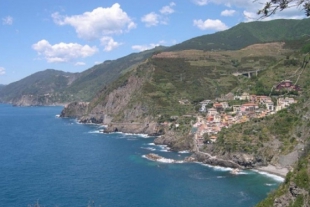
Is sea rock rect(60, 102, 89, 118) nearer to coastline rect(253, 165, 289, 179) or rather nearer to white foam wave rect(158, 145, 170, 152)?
white foam wave rect(158, 145, 170, 152)

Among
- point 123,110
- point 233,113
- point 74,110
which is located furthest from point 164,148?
point 74,110

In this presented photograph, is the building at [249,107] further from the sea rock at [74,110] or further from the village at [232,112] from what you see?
the sea rock at [74,110]

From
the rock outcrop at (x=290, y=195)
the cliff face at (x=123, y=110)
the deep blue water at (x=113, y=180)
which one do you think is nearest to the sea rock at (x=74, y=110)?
the cliff face at (x=123, y=110)

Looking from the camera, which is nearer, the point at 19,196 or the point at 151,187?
the point at 19,196

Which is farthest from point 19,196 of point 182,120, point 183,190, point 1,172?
point 182,120

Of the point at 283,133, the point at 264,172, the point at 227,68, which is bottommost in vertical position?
the point at 264,172

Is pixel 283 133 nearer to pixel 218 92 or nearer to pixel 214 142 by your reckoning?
pixel 214 142

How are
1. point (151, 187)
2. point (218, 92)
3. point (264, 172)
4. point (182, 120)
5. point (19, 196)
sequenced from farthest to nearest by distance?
1. point (218, 92)
2. point (182, 120)
3. point (264, 172)
4. point (151, 187)
5. point (19, 196)

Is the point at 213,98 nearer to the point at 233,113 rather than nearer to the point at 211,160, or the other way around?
the point at 233,113
